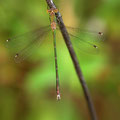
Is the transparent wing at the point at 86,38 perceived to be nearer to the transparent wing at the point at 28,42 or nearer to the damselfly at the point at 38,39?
the damselfly at the point at 38,39

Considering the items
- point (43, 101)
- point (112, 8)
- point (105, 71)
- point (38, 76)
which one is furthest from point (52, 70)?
point (112, 8)

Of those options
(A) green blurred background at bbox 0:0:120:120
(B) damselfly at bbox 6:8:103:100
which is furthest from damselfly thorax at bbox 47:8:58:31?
(A) green blurred background at bbox 0:0:120:120

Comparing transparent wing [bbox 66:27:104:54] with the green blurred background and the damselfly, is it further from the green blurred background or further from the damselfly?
the green blurred background

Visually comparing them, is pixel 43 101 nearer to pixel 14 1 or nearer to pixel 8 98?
pixel 8 98

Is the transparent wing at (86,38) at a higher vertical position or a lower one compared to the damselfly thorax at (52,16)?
higher

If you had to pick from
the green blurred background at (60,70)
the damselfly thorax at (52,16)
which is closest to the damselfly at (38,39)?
the damselfly thorax at (52,16)

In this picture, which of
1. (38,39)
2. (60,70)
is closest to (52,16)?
(38,39)
